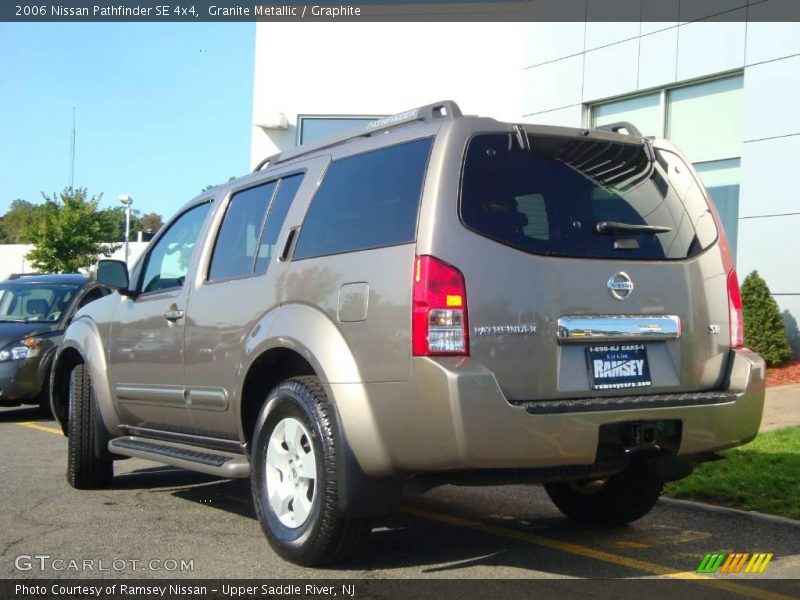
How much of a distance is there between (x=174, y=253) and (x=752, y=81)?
10127mm

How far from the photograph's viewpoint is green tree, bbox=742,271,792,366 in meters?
12.8

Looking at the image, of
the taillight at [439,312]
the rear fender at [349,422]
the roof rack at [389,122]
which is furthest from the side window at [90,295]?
the taillight at [439,312]

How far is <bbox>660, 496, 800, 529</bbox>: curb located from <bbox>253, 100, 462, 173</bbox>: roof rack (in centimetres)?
311

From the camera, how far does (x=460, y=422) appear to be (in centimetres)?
403

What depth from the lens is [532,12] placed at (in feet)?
57.2

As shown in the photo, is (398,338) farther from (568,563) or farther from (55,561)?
(55,561)

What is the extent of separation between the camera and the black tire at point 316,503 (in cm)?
441

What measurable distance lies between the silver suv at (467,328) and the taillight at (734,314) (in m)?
0.03

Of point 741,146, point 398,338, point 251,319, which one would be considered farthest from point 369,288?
point 741,146

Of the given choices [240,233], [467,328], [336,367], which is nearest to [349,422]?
[336,367]

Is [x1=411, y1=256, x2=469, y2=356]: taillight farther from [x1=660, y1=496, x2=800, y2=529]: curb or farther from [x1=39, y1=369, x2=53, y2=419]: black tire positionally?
[x1=39, y1=369, x2=53, y2=419]: black tire

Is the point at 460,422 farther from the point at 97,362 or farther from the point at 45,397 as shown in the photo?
the point at 45,397

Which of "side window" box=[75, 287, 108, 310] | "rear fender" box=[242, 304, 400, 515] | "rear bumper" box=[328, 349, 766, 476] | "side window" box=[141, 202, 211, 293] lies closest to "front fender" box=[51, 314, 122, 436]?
"side window" box=[141, 202, 211, 293]

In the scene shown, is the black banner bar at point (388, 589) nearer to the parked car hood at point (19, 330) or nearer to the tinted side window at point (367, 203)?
the tinted side window at point (367, 203)
